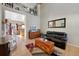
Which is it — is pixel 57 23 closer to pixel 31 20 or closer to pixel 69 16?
pixel 69 16

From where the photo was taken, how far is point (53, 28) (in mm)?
1551

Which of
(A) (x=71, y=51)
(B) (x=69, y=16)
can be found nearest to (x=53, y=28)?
(B) (x=69, y=16)

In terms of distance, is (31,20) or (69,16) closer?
(69,16)

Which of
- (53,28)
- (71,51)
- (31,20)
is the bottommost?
(71,51)

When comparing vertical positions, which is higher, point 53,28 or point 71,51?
point 53,28

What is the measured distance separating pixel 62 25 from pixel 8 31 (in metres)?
0.75

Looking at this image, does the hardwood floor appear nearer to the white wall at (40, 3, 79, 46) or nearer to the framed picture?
the white wall at (40, 3, 79, 46)

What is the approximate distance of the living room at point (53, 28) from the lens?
55.6 inches

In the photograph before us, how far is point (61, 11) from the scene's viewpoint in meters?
1.49

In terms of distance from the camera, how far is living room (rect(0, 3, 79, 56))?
1411mm

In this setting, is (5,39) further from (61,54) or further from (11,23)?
(61,54)

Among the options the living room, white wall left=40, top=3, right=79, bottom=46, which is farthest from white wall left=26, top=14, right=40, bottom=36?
white wall left=40, top=3, right=79, bottom=46

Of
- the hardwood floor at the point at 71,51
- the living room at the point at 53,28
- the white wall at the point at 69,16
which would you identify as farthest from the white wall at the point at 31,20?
the hardwood floor at the point at 71,51

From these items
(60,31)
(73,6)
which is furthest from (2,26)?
(73,6)
